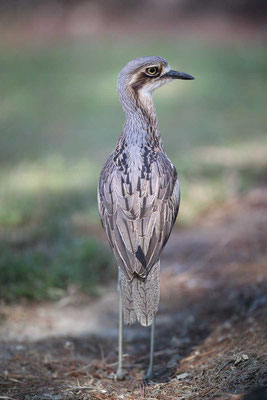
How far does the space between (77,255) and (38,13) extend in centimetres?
1557

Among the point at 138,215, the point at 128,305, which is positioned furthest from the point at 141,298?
the point at 138,215

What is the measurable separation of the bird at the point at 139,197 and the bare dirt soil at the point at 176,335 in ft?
1.14

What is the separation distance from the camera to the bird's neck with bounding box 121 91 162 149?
13.0 feet

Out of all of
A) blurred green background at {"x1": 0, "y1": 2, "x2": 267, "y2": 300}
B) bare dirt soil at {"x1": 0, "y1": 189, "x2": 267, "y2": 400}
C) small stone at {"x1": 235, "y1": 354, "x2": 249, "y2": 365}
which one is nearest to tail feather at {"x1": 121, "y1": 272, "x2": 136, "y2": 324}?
bare dirt soil at {"x1": 0, "y1": 189, "x2": 267, "y2": 400}

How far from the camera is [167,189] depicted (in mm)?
3742

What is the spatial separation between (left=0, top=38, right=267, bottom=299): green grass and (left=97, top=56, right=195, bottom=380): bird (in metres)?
1.67

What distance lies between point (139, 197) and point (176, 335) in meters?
1.44

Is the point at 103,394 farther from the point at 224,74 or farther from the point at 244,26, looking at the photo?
the point at 244,26

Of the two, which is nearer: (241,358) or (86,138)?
(241,358)

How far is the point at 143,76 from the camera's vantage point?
156 inches

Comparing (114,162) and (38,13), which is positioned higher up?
(38,13)

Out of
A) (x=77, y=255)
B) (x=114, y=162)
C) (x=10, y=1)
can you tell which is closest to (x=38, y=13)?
(x=10, y=1)

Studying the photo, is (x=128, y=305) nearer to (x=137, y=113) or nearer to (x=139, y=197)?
(x=139, y=197)

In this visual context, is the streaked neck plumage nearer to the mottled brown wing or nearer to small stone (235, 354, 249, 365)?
the mottled brown wing
